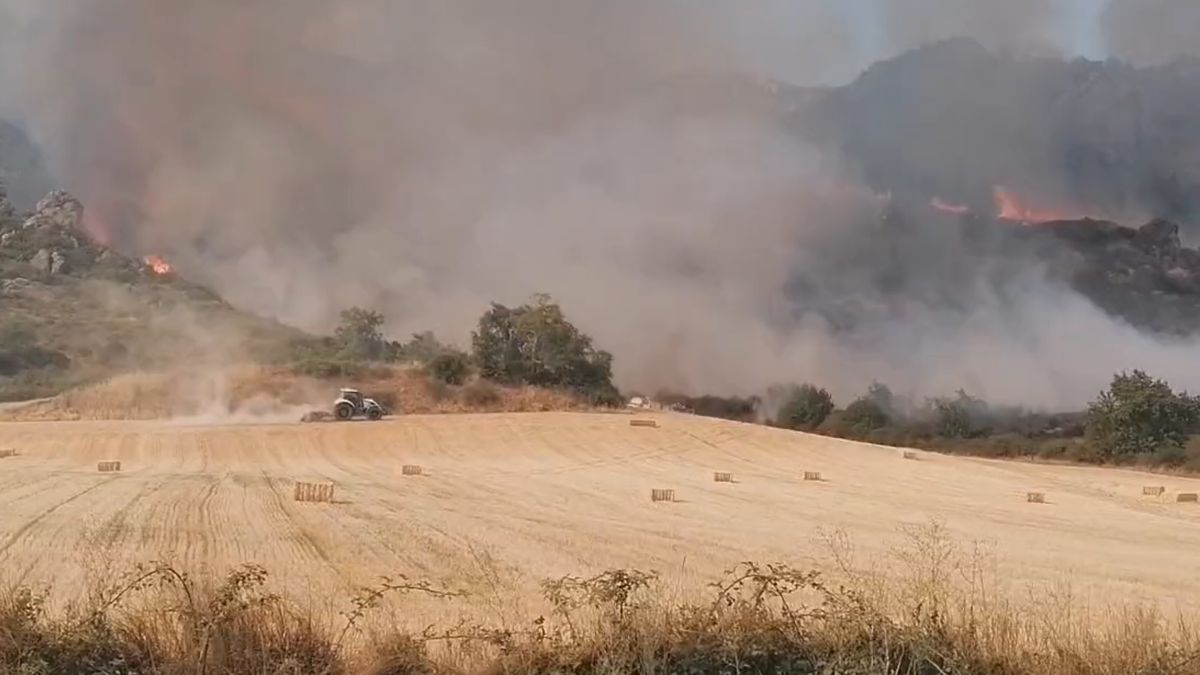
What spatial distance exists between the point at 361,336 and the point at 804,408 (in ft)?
128

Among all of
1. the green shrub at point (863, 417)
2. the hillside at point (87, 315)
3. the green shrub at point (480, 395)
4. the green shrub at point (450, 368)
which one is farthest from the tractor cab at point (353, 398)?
the green shrub at point (863, 417)

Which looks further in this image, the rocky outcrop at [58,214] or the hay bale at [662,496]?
the rocky outcrop at [58,214]

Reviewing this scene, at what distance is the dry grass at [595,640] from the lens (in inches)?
356

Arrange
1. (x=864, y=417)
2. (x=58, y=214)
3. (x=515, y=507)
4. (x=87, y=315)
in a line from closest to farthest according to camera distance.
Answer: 1. (x=515, y=507)
2. (x=864, y=417)
3. (x=87, y=315)
4. (x=58, y=214)

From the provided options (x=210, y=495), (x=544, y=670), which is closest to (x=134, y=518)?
(x=210, y=495)

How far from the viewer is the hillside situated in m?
84.0

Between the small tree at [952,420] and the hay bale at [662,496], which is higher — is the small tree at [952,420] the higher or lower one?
the higher one

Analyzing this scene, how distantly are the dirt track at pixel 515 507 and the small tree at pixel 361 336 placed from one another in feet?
103

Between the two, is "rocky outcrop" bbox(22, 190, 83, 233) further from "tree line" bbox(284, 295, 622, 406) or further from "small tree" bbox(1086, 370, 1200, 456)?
"small tree" bbox(1086, 370, 1200, 456)

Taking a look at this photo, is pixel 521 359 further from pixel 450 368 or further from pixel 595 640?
pixel 595 640

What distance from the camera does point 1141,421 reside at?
72.0 metres

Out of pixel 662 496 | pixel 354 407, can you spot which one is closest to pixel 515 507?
pixel 662 496

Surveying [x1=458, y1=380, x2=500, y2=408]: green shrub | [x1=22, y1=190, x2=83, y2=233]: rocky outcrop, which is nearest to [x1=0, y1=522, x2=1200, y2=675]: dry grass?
[x1=458, y1=380, x2=500, y2=408]: green shrub

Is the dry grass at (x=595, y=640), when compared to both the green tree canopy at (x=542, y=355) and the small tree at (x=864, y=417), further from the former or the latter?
the small tree at (x=864, y=417)
